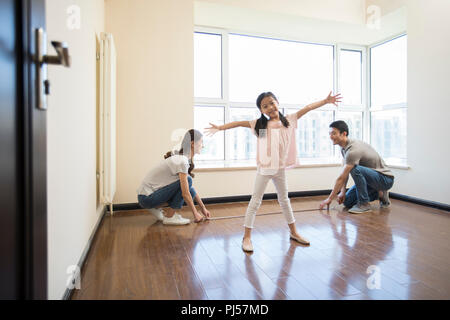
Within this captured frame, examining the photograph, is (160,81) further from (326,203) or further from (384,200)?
(384,200)

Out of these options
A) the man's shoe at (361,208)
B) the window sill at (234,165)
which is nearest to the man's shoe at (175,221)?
the window sill at (234,165)

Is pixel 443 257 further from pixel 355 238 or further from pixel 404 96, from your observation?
pixel 404 96

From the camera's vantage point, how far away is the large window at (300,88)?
12.9ft

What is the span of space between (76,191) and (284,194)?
135 centimetres

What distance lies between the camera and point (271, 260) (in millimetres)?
1770

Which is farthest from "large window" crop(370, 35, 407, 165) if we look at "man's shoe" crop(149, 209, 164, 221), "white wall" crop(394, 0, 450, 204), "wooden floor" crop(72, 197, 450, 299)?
"man's shoe" crop(149, 209, 164, 221)

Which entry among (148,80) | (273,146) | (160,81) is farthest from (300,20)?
(273,146)

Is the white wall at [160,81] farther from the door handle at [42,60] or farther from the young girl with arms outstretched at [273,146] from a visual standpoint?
the door handle at [42,60]

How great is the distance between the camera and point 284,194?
2.02 meters

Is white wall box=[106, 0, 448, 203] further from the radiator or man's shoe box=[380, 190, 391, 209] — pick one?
the radiator

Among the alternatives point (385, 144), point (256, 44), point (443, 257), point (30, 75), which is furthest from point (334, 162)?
point (30, 75)

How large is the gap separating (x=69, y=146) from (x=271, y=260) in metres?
1.34

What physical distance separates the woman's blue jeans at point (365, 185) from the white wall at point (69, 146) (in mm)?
2665

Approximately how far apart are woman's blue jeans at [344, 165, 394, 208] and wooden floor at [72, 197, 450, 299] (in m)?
0.37
